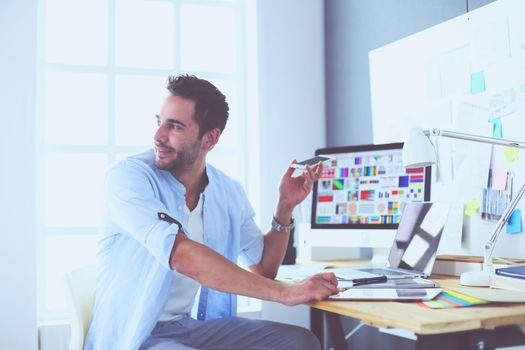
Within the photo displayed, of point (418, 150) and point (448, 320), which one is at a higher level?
point (418, 150)

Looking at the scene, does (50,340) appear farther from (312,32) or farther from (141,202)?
(312,32)

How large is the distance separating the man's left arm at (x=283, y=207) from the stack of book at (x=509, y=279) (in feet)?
2.36

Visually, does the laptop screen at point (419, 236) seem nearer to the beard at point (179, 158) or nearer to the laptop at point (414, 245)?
the laptop at point (414, 245)

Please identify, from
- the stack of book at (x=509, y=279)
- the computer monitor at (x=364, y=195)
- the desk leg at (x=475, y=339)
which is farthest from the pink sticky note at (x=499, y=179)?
the desk leg at (x=475, y=339)

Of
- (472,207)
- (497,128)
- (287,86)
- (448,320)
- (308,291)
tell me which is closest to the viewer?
(448,320)

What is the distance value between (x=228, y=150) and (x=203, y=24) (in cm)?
74

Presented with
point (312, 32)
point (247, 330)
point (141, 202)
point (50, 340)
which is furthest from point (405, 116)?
point (50, 340)

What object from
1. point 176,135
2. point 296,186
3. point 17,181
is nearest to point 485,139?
point 296,186

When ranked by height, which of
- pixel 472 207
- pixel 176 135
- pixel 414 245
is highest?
pixel 176 135

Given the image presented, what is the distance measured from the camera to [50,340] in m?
2.87

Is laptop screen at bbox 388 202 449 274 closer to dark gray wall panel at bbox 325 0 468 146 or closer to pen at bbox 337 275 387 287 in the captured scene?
pen at bbox 337 275 387 287

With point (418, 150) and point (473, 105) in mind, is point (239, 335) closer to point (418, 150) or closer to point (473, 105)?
point (418, 150)

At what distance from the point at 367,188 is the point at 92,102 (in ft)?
5.37

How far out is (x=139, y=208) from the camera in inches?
66.4
